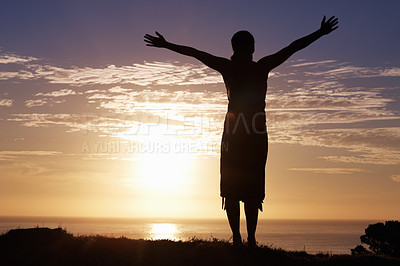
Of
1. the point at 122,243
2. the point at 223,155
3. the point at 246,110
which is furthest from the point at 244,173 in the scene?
the point at 122,243

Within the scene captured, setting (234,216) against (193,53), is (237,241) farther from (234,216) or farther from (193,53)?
(193,53)

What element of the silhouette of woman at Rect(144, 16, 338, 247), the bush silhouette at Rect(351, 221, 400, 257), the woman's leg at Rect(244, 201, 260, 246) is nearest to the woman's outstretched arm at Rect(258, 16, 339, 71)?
the silhouette of woman at Rect(144, 16, 338, 247)

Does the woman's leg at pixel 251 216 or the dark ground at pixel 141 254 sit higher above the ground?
the woman's leg at pixel 251 216

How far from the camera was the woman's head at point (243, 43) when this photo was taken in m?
10.7

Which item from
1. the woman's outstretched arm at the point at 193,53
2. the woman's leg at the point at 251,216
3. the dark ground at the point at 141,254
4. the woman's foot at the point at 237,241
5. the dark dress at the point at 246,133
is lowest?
the dark ground at the point at 141,254

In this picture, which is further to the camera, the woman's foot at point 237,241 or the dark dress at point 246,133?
the woman's foot at point 237,241

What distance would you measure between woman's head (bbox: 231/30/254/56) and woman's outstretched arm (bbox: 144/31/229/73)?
0.38m

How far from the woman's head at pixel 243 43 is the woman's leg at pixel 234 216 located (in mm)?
3318

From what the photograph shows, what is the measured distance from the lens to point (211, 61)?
11070 millimetres

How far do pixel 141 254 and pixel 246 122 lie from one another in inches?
143

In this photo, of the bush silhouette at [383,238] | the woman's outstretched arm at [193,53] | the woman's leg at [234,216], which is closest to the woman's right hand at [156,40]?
the woman's outstretched arm at [193,53]

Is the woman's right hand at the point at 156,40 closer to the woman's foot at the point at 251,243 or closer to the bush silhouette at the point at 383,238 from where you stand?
the woman's foot at the point at 251,243

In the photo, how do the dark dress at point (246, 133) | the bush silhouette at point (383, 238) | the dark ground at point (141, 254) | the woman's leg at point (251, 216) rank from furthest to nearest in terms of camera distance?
the bush silhouette at point (383, 238), the woman's leg at point (251, 216), the dark dress at point (246, 133), the dark ground at point (141, 254)

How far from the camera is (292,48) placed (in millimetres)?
10812
